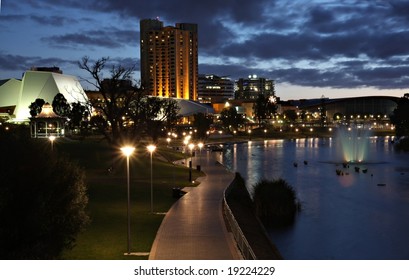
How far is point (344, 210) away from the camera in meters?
35.8

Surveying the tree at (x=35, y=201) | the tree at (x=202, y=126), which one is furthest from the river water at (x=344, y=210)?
the tree at (x=202, y=126)

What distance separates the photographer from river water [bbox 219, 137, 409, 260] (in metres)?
26.2

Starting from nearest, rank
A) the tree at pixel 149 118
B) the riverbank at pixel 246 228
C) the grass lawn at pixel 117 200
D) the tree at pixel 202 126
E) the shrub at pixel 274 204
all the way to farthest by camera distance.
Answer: the riverbank at pixel 246 228
the grass lawn at pixel 117 200
the shrub at pixel 274 204
the tree at pixel 149 118
the tree at pixel 202 126

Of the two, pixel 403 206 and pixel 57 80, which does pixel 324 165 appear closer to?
pixel 403 206

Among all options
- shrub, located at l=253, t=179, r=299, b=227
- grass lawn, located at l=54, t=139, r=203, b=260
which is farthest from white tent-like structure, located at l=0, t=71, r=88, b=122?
shrub, located at l=253, t=179, r=299, b=227

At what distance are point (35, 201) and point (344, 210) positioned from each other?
89.3 ft

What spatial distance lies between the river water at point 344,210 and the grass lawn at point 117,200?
298 inches

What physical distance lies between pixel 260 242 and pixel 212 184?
13103 millimetres

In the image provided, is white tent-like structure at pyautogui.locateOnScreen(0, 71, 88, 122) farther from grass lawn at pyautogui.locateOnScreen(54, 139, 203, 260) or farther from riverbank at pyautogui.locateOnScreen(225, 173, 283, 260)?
riverbank at pyautogui.locateOnScreen(225, 173, 283, 260)

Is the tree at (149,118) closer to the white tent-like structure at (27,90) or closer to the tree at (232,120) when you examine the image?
the tree at (232,120)

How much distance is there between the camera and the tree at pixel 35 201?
1290cm

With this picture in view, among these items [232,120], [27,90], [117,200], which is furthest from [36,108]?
[117,200]

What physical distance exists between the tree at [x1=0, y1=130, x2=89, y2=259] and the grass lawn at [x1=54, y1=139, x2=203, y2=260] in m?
2.15

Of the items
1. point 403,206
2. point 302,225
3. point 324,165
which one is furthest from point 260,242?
point 324,165
